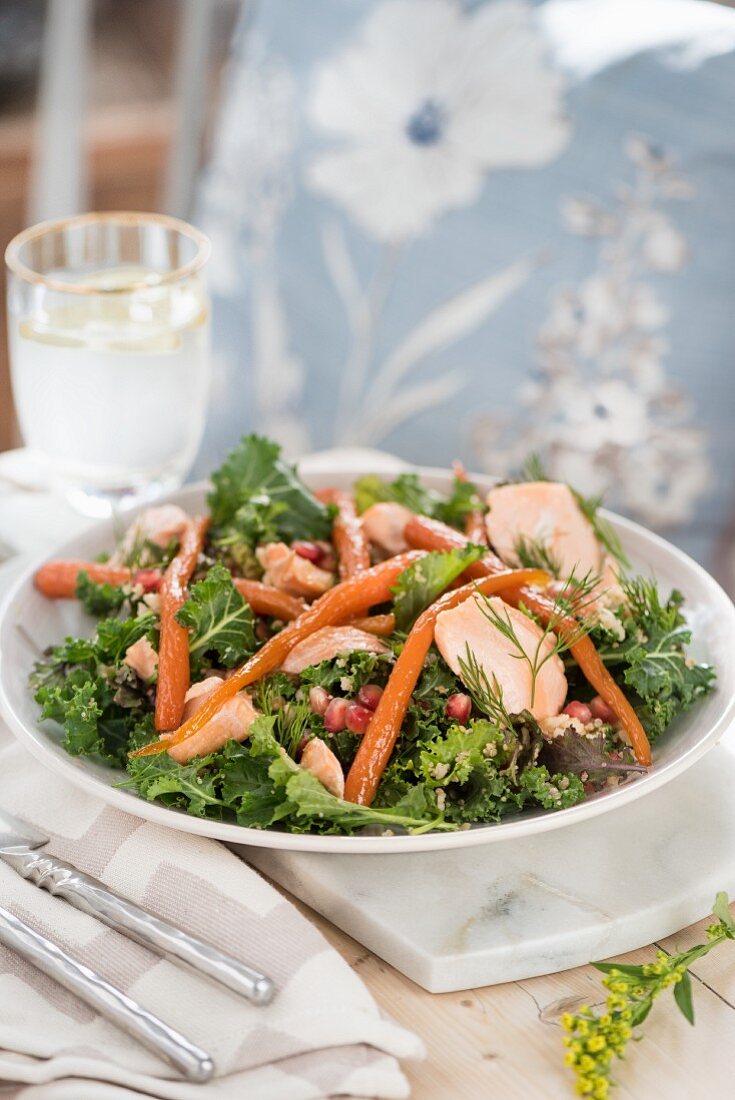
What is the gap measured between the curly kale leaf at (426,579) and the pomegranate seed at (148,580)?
0.40 m

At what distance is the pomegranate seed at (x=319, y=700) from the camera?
Result: 1589 millimetres

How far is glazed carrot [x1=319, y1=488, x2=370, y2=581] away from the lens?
6.10ft

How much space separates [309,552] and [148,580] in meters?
0.26

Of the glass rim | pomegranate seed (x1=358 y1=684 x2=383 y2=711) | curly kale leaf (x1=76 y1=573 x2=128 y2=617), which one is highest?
the glass rim

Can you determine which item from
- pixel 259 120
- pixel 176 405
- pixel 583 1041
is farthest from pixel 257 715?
pixel 259 120

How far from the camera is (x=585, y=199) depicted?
291cm

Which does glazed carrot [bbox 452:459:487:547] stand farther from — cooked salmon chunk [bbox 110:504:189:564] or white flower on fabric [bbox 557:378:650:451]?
white flower on fabric [bbox 557:378:650:451]

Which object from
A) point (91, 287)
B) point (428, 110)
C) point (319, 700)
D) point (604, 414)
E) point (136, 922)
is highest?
point (428, 110)

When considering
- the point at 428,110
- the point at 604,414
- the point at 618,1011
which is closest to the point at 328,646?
the point at 618,1011

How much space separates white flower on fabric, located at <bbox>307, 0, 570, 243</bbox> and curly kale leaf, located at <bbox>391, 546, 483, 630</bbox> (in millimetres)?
1617

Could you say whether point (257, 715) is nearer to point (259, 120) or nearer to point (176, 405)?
point (176, 405)

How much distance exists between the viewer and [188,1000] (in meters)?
1.31

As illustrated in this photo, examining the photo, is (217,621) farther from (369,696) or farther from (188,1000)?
(188,1000)

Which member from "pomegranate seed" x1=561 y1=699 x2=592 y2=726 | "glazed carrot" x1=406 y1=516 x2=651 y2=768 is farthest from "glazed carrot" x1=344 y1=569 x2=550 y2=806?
"pomegranate seed" x1=561 y1=699 x2=592 y2=726
